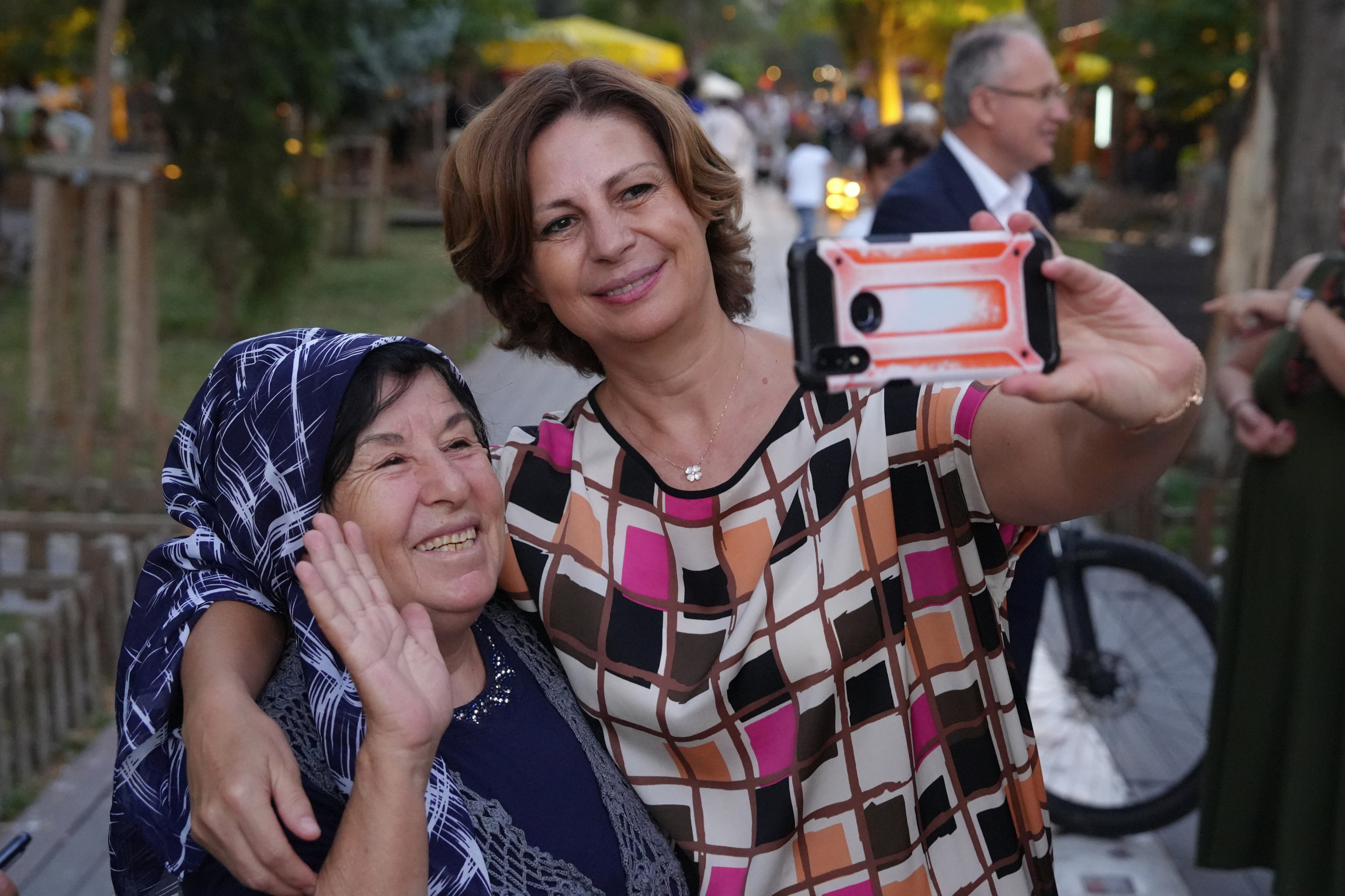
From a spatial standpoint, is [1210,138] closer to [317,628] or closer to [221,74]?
[221,74]

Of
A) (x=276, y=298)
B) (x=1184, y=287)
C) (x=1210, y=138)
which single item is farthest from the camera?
(x=1210, y=138)

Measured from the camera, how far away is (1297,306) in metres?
3.41

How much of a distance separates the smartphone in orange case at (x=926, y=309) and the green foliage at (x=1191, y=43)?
17.1m

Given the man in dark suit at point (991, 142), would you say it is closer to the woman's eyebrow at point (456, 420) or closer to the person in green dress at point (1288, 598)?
the person in green dress at point (1288, 598)

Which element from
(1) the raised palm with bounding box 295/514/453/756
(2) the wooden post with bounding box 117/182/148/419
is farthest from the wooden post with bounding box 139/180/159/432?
(1) the raised palm with bounding box 295/514/453/756

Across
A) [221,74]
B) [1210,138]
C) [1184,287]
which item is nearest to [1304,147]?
[1184,287]

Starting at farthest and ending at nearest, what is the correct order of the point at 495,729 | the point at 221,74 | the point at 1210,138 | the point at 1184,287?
the point at 1210,138
the point at 221,74
the point at 1184,287
the point at 495,729

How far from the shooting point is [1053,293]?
1432 mm

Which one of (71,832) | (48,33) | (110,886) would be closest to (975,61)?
(110,886)

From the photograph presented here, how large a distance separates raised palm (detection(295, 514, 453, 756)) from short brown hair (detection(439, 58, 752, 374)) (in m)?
0.59

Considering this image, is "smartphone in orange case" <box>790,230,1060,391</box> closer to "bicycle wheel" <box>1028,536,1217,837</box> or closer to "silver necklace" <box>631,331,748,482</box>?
"silver necklace" <box>631,331,748,482</box>

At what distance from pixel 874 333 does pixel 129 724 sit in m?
1.16

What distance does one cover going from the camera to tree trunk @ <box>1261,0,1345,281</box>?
642 centimetres

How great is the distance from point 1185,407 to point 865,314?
0.37 metres
